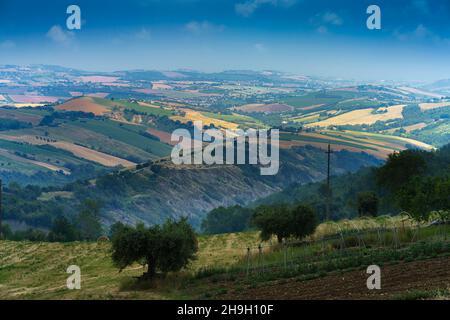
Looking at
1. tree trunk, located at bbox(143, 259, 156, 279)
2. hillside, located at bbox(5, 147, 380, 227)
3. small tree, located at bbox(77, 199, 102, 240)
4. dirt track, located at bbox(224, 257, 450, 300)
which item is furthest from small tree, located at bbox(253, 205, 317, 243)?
hillside, located at bbox(5, 147, 380, 227)

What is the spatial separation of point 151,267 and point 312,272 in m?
7.47

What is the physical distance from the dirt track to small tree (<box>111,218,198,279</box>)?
586 cm

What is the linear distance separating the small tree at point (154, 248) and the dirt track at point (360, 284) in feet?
19.2

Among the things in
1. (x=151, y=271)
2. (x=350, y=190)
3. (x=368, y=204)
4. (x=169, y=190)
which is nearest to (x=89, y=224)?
(x=169, y=190)

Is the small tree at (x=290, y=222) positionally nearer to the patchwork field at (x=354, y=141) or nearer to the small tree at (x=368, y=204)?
the small tree at (x=368, y=204)

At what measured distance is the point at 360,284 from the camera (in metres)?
18.6

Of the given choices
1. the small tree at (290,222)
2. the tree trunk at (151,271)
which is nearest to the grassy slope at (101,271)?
the tree trunk at (151,271)

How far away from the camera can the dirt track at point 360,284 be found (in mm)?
16750

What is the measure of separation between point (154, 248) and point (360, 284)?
10.3 meters

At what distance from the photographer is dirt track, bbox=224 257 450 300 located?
16.8 metres

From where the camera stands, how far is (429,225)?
33438mm

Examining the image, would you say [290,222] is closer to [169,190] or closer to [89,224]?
[89,224]
